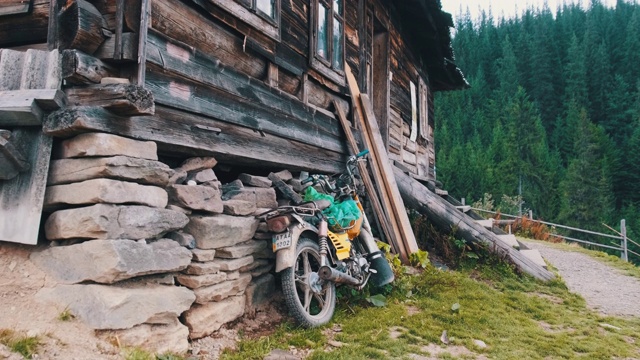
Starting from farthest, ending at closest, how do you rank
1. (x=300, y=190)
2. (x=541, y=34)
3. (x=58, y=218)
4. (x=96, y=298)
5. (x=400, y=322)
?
(x=541, y=34), (x=300, y=190), (x=400, y=322), (x=58, y=218), (x=96, y=298)

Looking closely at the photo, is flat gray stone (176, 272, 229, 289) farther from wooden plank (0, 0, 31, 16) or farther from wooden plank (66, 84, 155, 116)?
wooden plank (0, 0, 31, 16)

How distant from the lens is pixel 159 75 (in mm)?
3543

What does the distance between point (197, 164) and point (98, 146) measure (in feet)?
3.42

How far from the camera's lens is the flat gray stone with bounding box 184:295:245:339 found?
3469 millimetres

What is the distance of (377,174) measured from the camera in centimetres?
734

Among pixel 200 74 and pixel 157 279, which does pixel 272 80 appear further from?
pixel 157 279

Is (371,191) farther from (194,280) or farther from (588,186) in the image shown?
(588,186)

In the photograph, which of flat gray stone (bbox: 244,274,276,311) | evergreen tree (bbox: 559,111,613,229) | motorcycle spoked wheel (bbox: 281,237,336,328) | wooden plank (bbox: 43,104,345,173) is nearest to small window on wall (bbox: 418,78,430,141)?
wooden plank (bbox: 43,104,345,173)

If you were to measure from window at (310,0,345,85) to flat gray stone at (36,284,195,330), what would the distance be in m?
3.89

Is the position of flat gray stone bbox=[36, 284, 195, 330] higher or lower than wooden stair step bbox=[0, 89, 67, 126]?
lower

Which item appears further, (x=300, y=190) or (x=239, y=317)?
(x=300, y=190)

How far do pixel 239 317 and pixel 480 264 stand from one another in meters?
4.54

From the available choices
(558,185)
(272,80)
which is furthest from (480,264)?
(558,185)

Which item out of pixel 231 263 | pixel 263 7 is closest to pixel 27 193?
pixel 231 263
